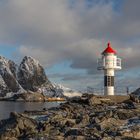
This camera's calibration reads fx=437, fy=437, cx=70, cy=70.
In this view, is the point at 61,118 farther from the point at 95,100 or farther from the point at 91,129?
the point at 95,100

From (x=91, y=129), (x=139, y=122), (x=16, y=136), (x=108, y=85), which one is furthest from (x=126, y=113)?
(x=108, y=85)

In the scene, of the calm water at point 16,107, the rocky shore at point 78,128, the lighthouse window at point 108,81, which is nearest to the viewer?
the rocky shore at point 78,128

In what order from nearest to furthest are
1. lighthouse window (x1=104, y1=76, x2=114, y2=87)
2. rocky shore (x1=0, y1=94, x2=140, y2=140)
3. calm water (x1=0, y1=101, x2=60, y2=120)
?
rocky shore (x1=0, y1=94, x2=140, y2=140) < lighthouse window (x1=104, y1=76, x2=114, y2=87) < calm water (x1=0, y1=101, x2=60, y2=120)

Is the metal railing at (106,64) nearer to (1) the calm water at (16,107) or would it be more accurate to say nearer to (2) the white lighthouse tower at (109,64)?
(2) the white lighthouse tower at (109,64)

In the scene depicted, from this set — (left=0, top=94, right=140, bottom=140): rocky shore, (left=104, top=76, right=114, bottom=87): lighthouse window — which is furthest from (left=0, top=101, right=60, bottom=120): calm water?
(left=0, top=94, right=140, bottom=140): rocky shore

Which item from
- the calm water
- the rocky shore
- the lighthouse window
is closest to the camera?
the rocky shore

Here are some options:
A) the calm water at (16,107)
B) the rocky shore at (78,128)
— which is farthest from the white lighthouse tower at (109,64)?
the rocky shore at (78,128)

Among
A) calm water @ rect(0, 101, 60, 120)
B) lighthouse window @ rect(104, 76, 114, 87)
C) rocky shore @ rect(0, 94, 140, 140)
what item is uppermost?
lighthouse window @ rect(104, 76, 114, 87)

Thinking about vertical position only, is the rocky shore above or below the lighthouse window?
below

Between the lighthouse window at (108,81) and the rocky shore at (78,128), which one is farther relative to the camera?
the lighthouse window at (108,81)

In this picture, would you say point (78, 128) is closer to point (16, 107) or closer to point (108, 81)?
point (108, 81)

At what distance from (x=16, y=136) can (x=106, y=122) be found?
5.40 meters

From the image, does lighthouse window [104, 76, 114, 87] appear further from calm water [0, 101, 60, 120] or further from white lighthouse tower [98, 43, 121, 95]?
calm water [0, 101, 60, 120]

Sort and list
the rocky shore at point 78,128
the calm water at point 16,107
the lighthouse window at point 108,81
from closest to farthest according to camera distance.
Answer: the rocky shore at point 78,128 → the lighthouse window at point 108,81 → the calm water at point 16,107
